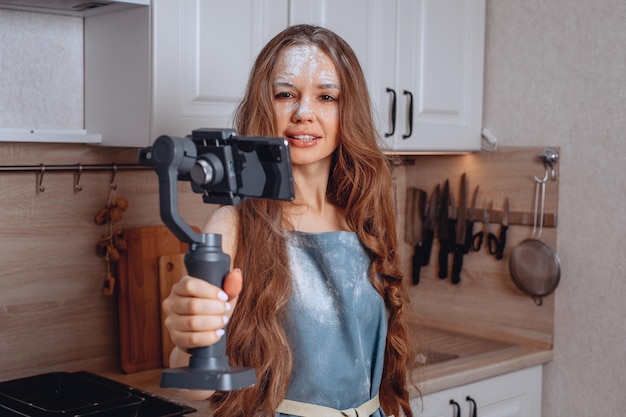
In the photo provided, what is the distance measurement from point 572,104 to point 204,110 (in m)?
1.10

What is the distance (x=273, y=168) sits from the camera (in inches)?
38.5

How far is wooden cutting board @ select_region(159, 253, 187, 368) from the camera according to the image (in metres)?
2.24

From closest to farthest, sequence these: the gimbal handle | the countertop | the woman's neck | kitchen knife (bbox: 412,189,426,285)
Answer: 1. the gimbal handle
2. the woman's neck
3. the countertop
4. kitchen knife (bbox: 412,189,426,285)

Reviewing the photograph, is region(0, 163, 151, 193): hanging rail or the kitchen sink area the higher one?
region(0, 163, 151, 193): hanging rail

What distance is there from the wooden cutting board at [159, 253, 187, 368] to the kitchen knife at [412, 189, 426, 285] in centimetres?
91

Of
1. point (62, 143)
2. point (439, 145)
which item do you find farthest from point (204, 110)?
point (439, 145)

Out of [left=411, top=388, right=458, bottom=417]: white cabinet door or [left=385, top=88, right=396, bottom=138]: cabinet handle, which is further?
[left=385, top=88, right=396, bottom=138]: cabinet handle

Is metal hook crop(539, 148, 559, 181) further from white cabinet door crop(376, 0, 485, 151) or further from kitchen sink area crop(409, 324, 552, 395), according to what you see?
kitchen sink area crop(409, 324, 552, 395)

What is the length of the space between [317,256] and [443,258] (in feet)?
4.39

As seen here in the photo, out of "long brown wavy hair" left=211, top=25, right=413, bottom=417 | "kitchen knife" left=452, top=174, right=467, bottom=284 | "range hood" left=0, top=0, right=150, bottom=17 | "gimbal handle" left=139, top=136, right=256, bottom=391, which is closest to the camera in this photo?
"gimbal handle" left=139, top=136, right=256, bottom=391

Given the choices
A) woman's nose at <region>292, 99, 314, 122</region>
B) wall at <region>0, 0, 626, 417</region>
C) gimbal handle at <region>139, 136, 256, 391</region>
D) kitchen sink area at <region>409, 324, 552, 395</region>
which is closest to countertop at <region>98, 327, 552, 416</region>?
kitchen sink area at <region>409, 324, 552, 395</region>

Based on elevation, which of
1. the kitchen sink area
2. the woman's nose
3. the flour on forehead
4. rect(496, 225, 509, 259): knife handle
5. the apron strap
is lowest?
the kitchen sink area

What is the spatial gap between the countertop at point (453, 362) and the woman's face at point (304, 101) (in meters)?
0.67

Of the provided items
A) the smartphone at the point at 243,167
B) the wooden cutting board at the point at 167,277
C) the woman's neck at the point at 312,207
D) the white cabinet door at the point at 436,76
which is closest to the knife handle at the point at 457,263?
the white cabinet door at the point at 436,76
